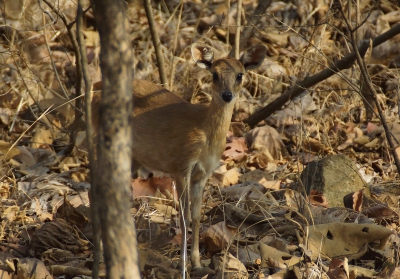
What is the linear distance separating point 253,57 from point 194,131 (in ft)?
2.91

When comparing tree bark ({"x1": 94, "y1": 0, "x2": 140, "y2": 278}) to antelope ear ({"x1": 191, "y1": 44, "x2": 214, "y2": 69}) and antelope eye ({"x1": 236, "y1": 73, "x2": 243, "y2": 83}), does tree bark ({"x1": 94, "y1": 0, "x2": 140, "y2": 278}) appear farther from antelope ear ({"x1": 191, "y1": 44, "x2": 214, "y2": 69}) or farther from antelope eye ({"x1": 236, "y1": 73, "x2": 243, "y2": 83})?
antelope ear ({"x1": 191, "y1": 44, "x2": 214, "y2": 69})

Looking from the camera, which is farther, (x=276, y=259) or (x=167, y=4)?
(x=167, y=4)

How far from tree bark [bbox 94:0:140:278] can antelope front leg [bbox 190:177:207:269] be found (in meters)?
2.53

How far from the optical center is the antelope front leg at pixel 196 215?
485cm

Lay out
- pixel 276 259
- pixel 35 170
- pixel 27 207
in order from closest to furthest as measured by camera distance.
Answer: pixel 276 259 → pixel 27 207 → pixel 35 170

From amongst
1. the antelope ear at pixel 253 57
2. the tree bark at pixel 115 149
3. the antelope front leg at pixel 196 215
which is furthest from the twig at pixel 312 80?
the tree bark at pixel 115 149

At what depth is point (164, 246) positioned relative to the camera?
5.11m

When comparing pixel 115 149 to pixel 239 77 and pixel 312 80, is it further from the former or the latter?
pixel 312 80

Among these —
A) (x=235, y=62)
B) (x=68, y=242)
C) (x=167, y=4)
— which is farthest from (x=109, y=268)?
(x=167, y=4)

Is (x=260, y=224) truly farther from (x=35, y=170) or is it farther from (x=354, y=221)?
(x=35, y=170)

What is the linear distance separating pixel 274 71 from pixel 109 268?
7291 millimetres

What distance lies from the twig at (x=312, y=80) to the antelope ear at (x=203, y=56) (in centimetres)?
106

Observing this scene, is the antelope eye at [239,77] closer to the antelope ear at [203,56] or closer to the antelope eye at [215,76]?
the antelope eye at [215,76]

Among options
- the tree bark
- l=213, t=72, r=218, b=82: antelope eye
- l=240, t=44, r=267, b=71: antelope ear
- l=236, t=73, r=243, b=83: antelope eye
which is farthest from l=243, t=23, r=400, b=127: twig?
the tree bark
